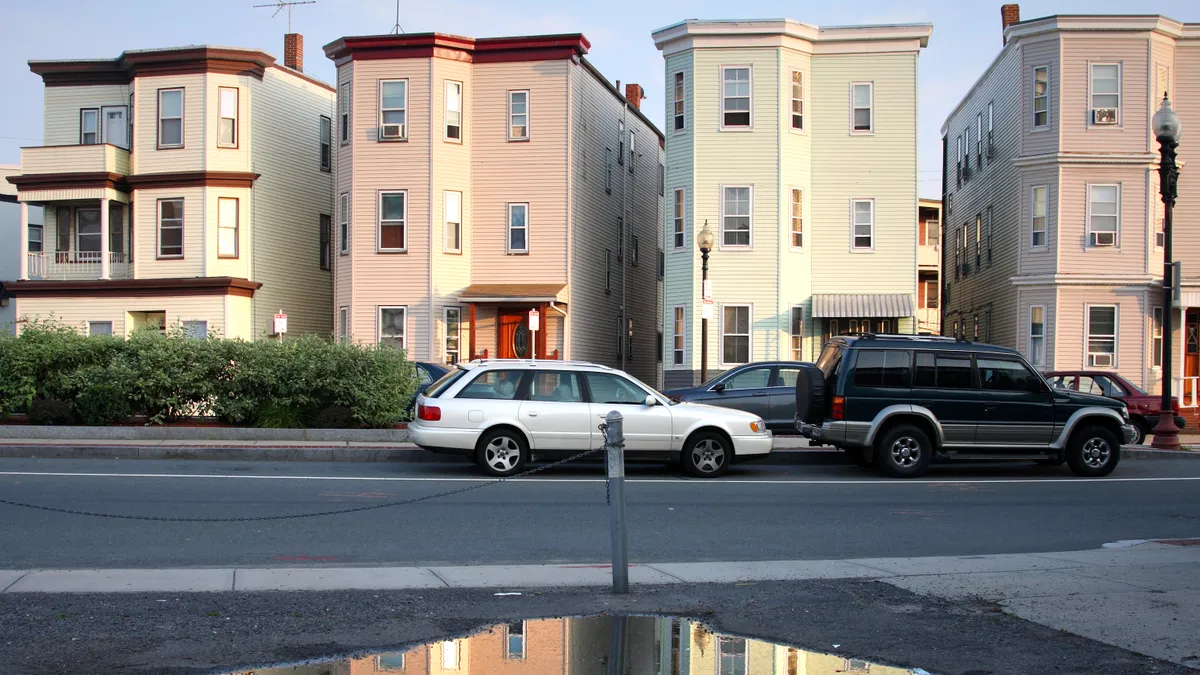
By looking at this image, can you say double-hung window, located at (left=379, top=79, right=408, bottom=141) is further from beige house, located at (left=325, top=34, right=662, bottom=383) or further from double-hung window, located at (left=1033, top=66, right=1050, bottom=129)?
double-hung window, located at (left=1033, top=66, right=1050, bottom=129)

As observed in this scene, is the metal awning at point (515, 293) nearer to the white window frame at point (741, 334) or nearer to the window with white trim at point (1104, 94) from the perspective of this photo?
the white window frame at point (741, 334)

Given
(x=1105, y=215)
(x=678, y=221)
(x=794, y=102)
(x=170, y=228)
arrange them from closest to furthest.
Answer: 1. (x=1105, y=215)
2. (x=794, y=102)
3. (x=678, y=221)
4. (x=170, y=228)

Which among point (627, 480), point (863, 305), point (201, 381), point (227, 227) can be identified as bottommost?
point (627, 480)

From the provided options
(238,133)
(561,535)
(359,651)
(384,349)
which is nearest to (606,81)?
(238,133)

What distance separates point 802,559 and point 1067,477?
29.8ft

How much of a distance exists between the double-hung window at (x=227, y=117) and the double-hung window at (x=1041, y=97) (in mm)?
23486

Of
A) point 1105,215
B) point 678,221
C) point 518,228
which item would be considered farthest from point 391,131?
point 1105,215

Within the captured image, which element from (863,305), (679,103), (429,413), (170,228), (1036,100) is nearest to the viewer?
(429,413)

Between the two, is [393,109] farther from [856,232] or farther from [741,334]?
[856,232]

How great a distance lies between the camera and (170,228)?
3475 centimetres

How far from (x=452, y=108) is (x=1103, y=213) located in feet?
61.5

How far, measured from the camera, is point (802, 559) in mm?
10328

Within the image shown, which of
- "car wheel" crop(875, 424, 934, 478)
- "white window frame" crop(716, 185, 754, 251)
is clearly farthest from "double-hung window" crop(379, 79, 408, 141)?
"car wheel" crop(875, 424, 934, 478)

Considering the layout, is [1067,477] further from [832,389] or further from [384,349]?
[384,349]
